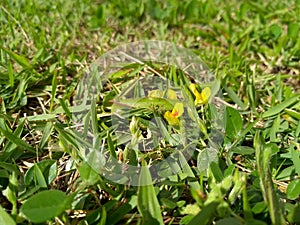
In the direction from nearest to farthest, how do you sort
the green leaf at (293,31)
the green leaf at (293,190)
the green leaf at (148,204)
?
1. the green leaf at (148,204)
2. the green leaf at (293,190)
3. the green leaf at (293,31)

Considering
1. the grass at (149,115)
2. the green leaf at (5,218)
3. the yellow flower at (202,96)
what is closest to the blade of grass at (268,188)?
the grass at (149,115)

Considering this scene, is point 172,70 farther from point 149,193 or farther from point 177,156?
point 149,193

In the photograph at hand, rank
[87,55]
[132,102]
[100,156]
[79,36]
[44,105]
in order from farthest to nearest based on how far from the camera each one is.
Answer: [79,36], [87,55], [44,105], [132,102], [100,156]

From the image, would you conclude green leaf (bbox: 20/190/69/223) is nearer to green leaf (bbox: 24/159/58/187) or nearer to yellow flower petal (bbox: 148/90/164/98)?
green leaf (bbox: 24/159/58/187)

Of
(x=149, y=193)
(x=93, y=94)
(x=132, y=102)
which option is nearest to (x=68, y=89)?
(x=93, y=94)

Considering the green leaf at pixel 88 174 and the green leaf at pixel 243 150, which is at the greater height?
the green leaf at pixel 88 174

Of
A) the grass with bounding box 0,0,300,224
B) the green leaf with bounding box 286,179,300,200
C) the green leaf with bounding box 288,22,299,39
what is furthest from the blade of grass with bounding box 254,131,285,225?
the green leaf with bounding box 288,22,299,39

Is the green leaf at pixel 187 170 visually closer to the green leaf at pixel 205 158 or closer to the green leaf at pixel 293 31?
the green leaf at pixel 205 158

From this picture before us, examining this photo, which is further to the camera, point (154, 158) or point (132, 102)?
point (132, 102)
